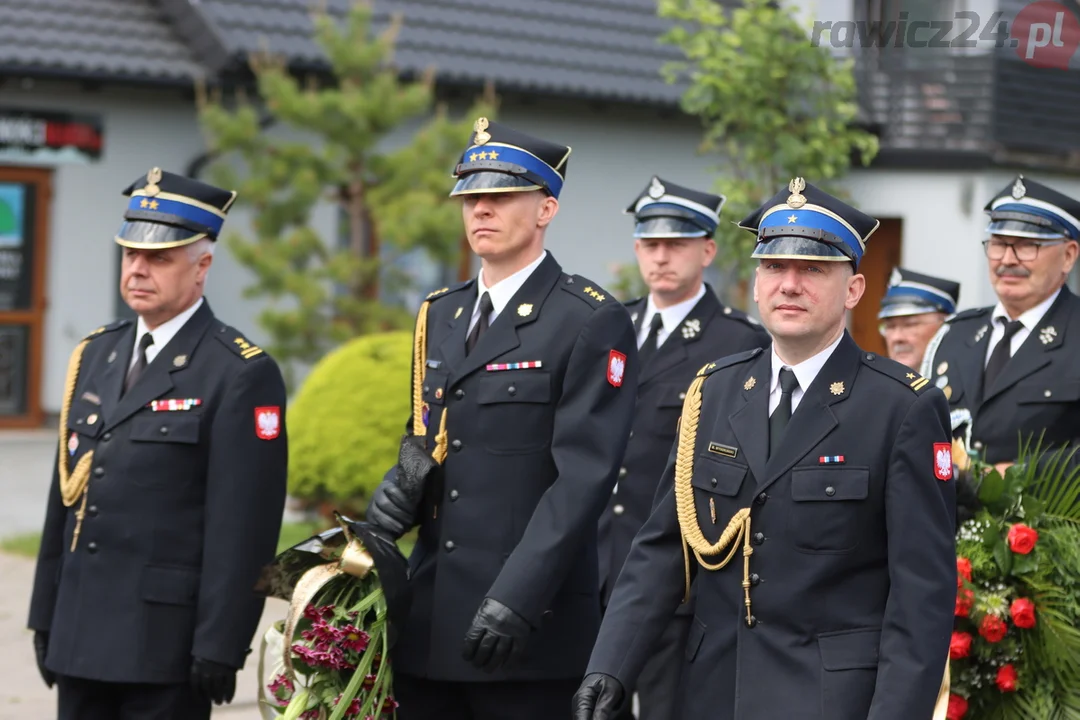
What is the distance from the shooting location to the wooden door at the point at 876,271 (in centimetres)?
1708

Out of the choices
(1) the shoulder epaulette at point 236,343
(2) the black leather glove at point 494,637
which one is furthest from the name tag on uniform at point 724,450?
(1) the shoulder epaulette at point 236,343

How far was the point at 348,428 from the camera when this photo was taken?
985cm

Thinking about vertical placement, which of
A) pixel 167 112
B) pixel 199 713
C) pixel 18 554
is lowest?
pixel 18 554

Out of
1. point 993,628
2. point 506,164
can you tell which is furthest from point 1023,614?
point 506,164

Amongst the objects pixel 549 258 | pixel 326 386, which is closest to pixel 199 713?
pixel 549 258

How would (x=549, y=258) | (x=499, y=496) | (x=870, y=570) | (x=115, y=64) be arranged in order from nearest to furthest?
(x=870, y=570) → (x=499, y=496) → (x=549, y=258) → (x=115, y=64)

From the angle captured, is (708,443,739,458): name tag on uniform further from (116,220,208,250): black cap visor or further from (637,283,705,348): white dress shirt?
(637,283,705,348): white dress shirt

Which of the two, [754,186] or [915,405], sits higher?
[754,186]

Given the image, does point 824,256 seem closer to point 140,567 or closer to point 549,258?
point 549,258

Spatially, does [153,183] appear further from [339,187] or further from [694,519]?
[339,187]

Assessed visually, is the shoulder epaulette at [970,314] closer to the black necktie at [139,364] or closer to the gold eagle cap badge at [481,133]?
the gold eagle cap badge at [481,133]

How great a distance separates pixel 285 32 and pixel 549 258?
11.9 m

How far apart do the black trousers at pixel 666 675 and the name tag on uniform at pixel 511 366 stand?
2.67 feet

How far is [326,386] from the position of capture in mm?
10117
